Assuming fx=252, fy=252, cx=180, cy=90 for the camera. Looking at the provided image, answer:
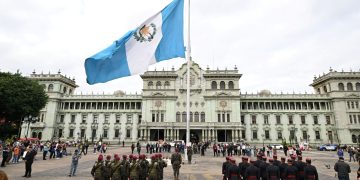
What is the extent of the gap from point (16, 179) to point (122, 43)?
9.97 meters

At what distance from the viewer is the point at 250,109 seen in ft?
231

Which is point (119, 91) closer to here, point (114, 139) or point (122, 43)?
point (114, 139)

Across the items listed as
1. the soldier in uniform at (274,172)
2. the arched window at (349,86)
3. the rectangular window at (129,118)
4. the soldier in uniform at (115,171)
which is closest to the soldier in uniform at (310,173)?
the soldier in uniform at (274,172)

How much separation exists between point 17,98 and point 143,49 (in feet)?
115

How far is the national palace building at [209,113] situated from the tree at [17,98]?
2368cm

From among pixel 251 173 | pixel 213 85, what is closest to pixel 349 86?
pixel 213 85

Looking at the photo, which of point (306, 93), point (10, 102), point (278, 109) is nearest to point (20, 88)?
point (10, 102)

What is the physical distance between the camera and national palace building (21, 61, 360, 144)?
65.1 meters

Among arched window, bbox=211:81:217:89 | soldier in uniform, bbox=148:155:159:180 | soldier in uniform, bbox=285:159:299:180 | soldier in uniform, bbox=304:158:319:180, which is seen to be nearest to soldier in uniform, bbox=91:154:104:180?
soldier in uniform, bbox=148:155:159:180

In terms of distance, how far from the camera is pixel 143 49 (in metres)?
15.7

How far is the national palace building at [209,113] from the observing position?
65.1 metres

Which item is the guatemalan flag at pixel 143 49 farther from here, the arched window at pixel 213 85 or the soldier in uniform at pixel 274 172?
the arched window at pixel 213 85

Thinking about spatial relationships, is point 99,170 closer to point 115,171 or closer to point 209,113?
point 115,171

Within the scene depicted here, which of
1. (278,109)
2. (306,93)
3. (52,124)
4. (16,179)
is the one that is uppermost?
(306,93)
